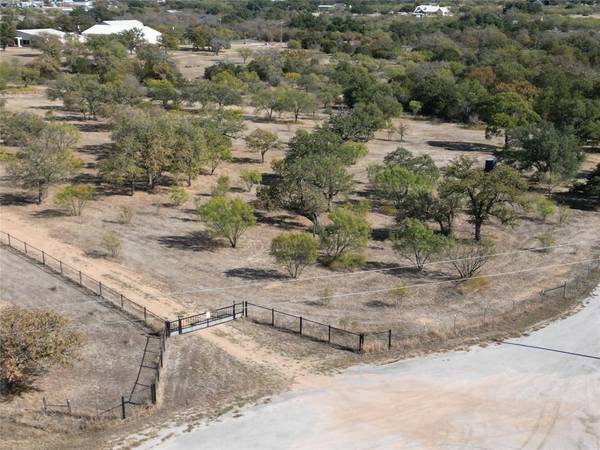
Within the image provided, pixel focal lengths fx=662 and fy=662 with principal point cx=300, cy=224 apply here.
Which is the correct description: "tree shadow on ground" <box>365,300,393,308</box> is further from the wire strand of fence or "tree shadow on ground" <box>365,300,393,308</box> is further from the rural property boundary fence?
the rural property boundary fence

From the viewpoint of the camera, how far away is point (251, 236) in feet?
127

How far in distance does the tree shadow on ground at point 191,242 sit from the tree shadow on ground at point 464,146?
33279 millimetres

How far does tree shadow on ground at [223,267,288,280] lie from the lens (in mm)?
32784

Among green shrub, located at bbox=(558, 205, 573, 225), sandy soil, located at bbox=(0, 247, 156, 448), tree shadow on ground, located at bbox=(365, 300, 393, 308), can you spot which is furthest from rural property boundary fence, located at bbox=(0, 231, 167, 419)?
green shrub, located at bbox=(558, 205, 573, 225)

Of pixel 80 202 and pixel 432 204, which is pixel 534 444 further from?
pixel 80 202

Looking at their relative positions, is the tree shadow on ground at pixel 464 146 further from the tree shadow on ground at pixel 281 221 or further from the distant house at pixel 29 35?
the distant house at pixel 29 35

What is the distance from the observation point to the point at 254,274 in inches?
1307

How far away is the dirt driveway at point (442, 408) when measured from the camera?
20.1 meters

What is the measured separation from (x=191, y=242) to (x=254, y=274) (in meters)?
5.91

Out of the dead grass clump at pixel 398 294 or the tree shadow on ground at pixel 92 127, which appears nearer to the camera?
the dead grass clump at pixel 398 294

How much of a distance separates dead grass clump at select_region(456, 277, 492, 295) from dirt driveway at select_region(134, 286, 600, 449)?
5.51m

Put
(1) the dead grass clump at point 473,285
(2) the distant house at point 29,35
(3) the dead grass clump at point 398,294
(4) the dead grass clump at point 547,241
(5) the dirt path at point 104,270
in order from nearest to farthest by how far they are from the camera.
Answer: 1. (5) the dirt path at point 104,270
2. (3) the dead grass clump at point 398,294
3. (1) the dead grass clump at point 473,285
4. (4) the dead grass clump at point 547,241
5. (2) the distant house at point 29,35

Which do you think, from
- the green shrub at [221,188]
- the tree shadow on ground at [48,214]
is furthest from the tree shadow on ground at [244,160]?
the tree shadow on ground at [48,214]

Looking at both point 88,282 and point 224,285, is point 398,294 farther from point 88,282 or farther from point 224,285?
point 88,282
